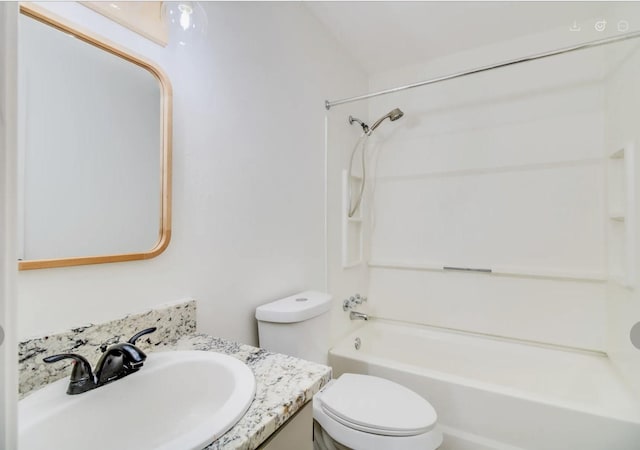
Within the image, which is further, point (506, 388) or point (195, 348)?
point (506, 388)

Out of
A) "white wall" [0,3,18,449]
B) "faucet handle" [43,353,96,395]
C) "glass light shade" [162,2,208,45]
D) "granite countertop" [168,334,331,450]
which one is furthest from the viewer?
"glass light shade" [162,2,208,45]

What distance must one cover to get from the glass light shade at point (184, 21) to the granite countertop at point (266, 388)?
3.35 ft

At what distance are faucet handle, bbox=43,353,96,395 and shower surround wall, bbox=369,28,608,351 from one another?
6.56ft

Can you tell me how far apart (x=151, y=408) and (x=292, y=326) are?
0.62 meters

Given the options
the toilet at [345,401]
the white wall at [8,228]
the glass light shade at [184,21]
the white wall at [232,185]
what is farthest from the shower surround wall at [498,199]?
the white wall at [8,228]

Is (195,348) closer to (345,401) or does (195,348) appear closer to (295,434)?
(295,434)

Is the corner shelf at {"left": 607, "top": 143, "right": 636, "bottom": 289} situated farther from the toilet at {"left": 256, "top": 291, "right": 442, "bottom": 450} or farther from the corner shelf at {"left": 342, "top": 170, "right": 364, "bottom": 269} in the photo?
the corner shelf at {"left": 342, "top": 170, "right": 364, "bottom": 269}

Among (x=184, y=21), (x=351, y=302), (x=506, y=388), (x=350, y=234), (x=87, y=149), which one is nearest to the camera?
(x=87, y=149)

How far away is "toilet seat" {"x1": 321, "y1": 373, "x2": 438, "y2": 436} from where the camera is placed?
3.40ft

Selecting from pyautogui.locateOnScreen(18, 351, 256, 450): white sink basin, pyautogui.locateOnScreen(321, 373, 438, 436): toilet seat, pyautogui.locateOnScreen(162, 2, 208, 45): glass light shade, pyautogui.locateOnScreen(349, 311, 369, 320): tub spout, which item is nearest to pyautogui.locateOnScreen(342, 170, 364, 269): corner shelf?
pyautogui.locateOnScreen(349, 311, 369, 320): tub spout

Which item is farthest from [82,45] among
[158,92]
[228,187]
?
[228,187]

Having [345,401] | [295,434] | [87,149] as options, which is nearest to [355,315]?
[345,401]

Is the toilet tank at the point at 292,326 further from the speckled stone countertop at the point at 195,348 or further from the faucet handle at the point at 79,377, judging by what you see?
the faucet handle at the point at 79,377

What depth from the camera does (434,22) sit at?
70.3 inches
